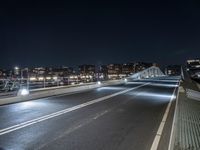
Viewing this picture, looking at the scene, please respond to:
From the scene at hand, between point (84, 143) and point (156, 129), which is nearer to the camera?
point (84, 143)

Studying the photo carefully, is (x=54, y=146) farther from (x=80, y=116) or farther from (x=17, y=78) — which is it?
(x=17, y=78)

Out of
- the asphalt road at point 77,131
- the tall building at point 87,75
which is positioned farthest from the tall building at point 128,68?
the asphalt road at point 77,131

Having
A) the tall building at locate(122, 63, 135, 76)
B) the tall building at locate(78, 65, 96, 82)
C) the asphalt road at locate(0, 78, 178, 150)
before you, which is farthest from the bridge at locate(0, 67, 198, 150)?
the tall building at locate(122, 63, 135, 76)

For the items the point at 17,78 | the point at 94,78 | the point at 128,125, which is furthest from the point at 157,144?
the point at 94,78

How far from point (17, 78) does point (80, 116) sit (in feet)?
43.3

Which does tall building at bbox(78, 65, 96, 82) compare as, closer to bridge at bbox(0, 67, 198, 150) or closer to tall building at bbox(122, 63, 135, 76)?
bridge at bbox(0, 67, 198, 150)

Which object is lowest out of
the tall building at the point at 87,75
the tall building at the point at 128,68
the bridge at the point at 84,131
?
the bridge at the point at 84,131

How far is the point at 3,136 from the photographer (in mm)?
6809

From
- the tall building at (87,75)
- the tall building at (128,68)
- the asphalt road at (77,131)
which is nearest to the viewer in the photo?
the asphalt road at (77,131)

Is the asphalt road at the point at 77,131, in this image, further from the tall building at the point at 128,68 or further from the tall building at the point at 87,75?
the tall building at the point at 128,68

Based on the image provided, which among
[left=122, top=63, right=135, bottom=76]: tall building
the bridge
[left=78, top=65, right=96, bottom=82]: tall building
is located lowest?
the bridge

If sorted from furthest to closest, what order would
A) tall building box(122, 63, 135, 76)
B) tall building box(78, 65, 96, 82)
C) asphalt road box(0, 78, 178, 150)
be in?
tall building box(122, 63, 135, 76)
tall building box(78, 65, 96, 82)
asphalt road box(0, 78, 178, 150)

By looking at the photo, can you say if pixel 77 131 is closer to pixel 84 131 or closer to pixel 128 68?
pixel 84 131

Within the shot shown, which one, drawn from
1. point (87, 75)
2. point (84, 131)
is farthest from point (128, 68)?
point (84, 131)
